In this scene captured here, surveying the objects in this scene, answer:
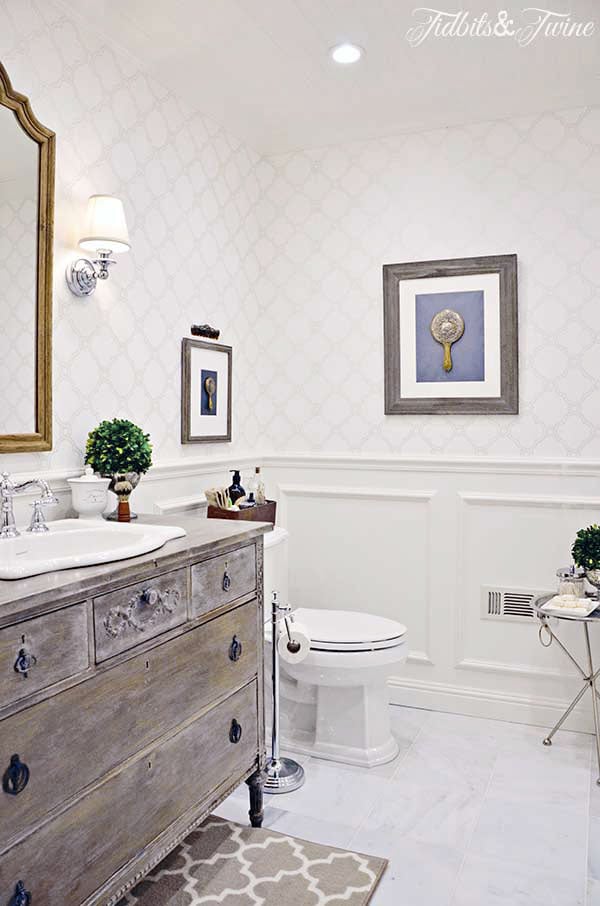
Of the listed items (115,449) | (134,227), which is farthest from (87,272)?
(115,449)

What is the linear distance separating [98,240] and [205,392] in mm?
931

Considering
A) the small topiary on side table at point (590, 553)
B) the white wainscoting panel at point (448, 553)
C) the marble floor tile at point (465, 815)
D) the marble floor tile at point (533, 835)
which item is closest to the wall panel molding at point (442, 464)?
the white wainscoting panel at point (448, 553)

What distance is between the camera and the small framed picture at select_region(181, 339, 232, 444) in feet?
9.68

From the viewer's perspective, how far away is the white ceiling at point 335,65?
2.30 meters

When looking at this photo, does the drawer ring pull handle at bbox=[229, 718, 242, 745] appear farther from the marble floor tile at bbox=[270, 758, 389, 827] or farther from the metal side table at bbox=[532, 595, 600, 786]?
the metal side table at bbox=[532, 595, 600, 786]

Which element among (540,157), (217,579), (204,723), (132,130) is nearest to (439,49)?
(540,157)

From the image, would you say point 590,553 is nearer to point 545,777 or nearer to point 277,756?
point 545,777

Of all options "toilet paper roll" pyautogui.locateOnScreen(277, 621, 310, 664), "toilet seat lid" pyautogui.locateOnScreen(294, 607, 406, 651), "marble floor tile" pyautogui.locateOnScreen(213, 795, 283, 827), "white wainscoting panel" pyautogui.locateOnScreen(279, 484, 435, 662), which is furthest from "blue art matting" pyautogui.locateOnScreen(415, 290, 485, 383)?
"marble floor tile" pyautogui.locateOnScreen(213, 795, 283, 827)

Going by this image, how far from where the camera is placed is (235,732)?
214cm

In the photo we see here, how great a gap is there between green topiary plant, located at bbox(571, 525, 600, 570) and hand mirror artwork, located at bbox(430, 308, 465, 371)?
0.90m

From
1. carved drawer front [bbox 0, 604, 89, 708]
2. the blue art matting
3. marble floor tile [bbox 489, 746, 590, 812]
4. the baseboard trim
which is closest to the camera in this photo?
carved drawer front [bbox 0, 604, 89, 708]

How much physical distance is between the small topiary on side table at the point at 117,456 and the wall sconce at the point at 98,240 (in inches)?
18.1

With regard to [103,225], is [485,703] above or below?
below

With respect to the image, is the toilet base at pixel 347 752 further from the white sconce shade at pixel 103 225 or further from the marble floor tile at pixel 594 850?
the white sconce shade at pixel 103 225
